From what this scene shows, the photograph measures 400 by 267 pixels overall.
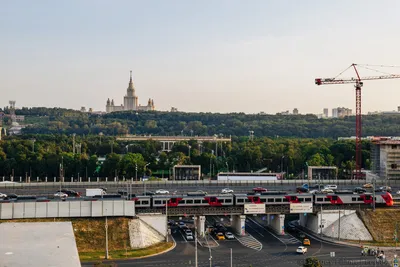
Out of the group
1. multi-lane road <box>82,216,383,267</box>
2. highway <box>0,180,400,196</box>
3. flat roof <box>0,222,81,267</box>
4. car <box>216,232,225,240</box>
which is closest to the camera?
flat roof <box>0,222,81,267</box>

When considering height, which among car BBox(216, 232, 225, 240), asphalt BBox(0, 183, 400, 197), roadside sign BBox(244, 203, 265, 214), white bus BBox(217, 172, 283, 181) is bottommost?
car BBox(216, 232, 225, 240)

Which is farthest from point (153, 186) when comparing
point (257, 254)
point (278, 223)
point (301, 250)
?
point (301, 250)

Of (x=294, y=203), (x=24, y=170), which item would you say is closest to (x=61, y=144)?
(x=24, y=170)

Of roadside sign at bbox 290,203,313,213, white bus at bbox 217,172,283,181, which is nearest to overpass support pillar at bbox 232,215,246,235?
roadside sign at bbox 290,203,313,213

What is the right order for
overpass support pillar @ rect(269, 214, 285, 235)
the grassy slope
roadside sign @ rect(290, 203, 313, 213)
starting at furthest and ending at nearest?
overpass support pillar @ rect(269, 214, 285, 235) < roadside sign @ rect(290, 203, 313, 213) < the grassy slope

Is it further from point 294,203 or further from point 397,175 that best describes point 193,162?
point 294,203

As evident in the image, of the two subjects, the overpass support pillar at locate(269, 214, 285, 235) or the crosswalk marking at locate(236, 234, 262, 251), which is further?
the overpass support pillar at locate(269, 214, 285, 235)

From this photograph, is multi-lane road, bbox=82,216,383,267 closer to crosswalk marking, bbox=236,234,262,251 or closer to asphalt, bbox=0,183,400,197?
crosswalk marking, bbox=236,234,262,251

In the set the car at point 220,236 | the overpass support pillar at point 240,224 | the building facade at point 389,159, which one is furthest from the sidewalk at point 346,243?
the building facade at point 389,159
